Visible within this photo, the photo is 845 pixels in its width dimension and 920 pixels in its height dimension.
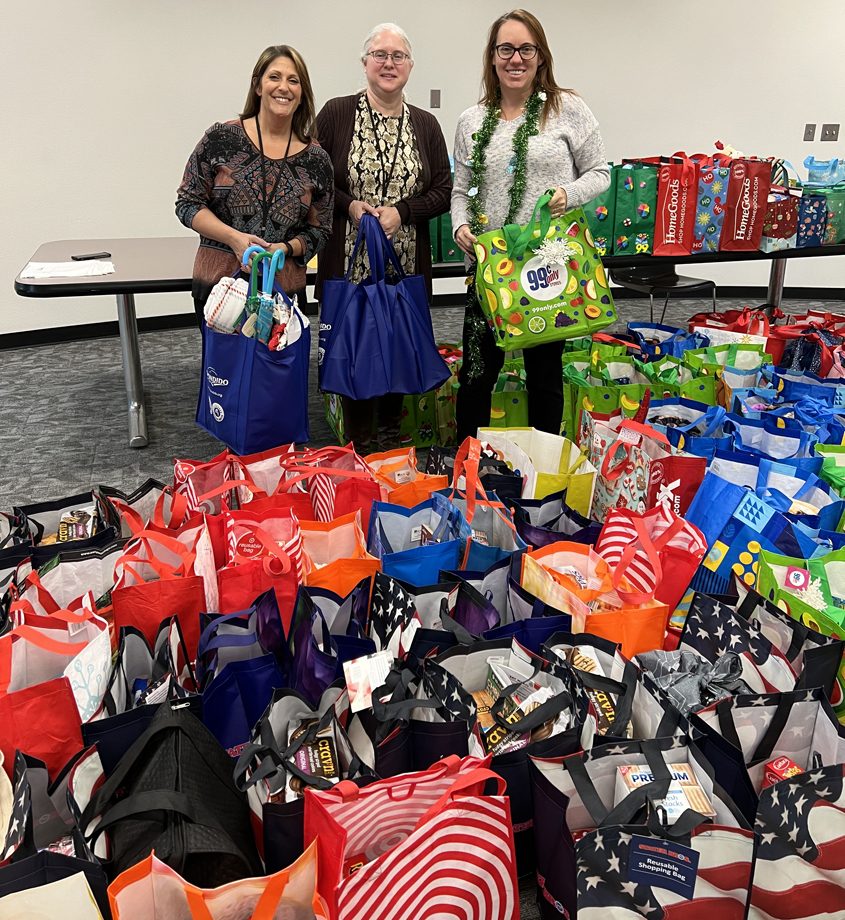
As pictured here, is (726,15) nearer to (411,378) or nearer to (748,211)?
(748,211)

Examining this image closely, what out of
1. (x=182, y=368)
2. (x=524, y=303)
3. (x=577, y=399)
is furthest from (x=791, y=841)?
(x=182, y=368)

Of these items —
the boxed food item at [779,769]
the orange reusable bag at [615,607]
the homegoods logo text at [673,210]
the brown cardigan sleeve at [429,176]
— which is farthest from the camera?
the homegoods logo text at [673,210]

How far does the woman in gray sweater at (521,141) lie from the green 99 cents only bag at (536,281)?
9cm

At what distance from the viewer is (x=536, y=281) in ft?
9.51

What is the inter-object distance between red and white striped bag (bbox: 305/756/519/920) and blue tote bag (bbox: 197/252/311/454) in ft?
5.48

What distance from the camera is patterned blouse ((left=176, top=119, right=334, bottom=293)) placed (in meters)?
2.83

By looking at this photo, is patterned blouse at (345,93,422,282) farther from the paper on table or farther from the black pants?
the paper on table

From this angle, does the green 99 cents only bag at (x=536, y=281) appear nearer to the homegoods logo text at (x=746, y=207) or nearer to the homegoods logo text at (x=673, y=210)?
the homegoods logo text at (x=673, y=210)

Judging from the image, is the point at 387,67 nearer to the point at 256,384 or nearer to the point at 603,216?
the point at 256,384

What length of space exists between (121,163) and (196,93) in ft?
2.44

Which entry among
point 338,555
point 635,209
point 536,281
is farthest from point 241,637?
point 635,209

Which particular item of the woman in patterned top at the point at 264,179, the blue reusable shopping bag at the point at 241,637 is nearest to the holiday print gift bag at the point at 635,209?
the woman in patterned top at the point at 264,179

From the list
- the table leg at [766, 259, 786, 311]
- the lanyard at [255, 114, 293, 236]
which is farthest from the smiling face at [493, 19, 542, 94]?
the table leg at [766, 259, 786, 311]

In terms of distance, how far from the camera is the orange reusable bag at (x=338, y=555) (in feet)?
6.22
